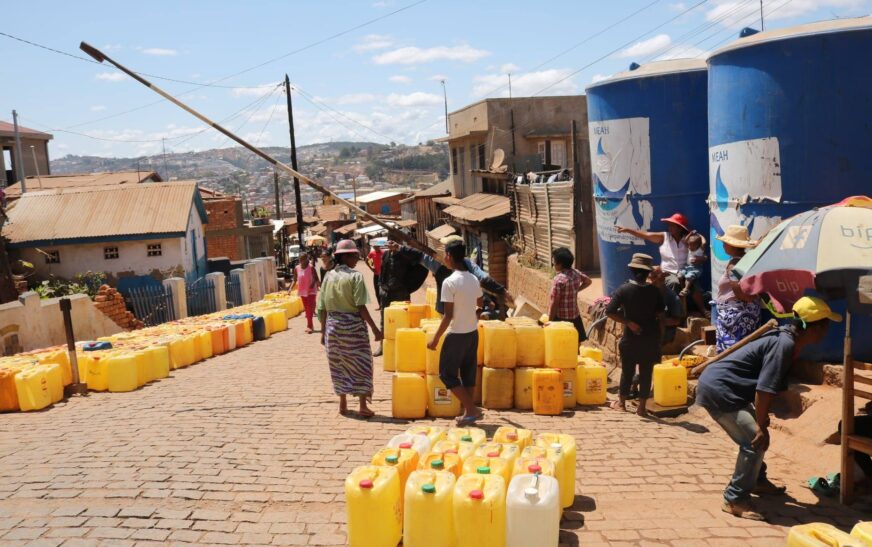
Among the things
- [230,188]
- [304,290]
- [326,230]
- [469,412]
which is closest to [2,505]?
[469,412]

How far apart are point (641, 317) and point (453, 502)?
385 cm

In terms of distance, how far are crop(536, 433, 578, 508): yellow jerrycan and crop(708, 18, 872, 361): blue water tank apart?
379 centimetres

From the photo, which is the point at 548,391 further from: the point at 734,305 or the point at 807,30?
the point at 807,30

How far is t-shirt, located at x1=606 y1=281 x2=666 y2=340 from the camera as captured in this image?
7250 mm

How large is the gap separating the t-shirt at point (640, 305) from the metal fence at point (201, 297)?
16468 mm

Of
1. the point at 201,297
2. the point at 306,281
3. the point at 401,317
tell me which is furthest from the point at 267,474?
the point at 201,297

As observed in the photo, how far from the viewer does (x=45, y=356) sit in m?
9.44

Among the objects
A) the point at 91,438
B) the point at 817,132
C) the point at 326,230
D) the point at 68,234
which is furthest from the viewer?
the point at 326,230

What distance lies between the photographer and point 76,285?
23.5m

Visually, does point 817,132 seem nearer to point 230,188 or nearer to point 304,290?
point 304,290

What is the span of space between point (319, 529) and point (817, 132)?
6.21m

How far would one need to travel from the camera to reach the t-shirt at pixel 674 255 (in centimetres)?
1003

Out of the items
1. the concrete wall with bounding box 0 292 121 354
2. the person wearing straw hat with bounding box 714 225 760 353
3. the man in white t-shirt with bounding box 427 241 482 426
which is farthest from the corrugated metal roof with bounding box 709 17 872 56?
the concrete wall with bounding box 0 292 121 354

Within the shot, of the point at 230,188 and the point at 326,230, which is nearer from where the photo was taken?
the point at 326,230
